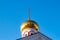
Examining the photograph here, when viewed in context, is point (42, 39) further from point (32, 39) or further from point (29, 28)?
point (29, 28)

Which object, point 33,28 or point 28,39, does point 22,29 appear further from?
point 28,39

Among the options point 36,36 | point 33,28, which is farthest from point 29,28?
point 36,36

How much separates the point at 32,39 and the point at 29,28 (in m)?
3.85

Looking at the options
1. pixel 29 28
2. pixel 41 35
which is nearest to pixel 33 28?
pixel 29 28

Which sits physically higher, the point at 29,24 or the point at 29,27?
the point at 29,24

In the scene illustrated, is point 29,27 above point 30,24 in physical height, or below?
below

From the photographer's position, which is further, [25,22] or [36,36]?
[25,22]

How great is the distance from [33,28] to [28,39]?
3946 mm

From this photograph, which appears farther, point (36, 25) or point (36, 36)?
point (36, 25)

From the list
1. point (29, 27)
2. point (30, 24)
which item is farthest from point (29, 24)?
point (29, 27)

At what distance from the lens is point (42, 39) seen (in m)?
24.6

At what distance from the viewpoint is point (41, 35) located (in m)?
24.8

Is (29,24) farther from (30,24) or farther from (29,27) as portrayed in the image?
(29,27)

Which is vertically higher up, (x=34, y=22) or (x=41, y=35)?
(x=34, y=22)
